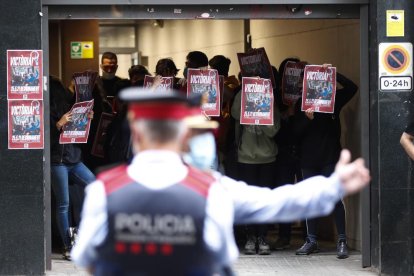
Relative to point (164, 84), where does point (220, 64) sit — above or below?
above

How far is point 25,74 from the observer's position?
355 inches

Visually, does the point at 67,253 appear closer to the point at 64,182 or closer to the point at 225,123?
the point at 64,182

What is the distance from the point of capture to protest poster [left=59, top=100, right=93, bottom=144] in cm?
986

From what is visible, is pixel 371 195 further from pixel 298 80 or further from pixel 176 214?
pixel 176 214

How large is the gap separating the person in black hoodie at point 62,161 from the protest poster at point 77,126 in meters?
0.06

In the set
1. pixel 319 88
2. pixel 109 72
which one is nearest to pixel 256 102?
pixel 319 88

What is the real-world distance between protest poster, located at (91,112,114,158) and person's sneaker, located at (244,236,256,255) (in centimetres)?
183

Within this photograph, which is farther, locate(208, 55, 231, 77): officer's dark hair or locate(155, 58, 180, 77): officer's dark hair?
locate(208, 55, 231, 77): officer's dark hair

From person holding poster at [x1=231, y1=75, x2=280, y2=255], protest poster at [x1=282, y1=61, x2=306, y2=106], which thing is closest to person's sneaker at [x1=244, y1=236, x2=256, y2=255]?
person holding poster at [x1=231, y1=75, x2=280, y2=255]

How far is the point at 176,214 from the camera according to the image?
11.2ft

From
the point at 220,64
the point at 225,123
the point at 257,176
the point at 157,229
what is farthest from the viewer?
the point at 220,64

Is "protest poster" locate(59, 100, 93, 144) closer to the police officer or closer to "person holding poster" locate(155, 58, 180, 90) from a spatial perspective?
"person holding poster" locate(155, 58, 180, 90)

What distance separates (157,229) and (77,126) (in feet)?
21.7

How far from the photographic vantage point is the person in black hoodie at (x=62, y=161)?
9.83m
